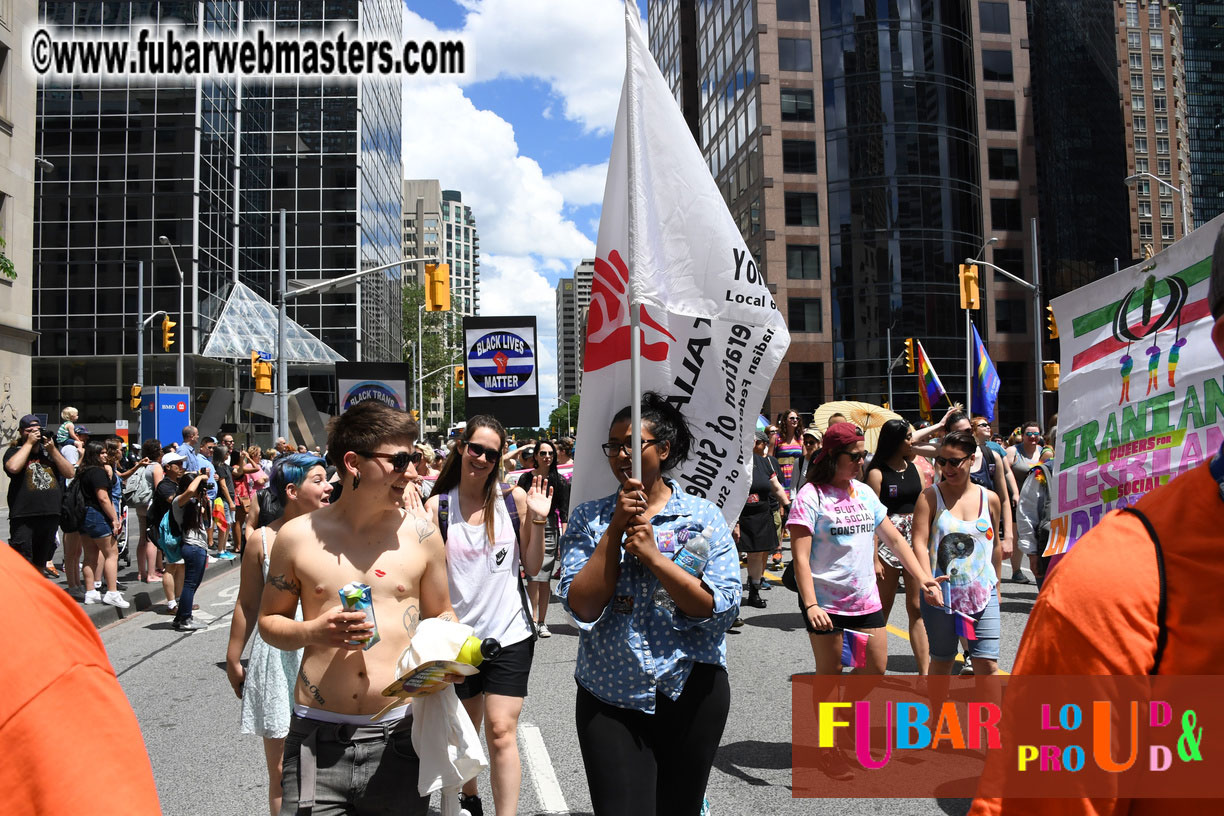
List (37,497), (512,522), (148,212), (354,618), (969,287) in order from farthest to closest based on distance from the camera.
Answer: (148,212)
(969,287)
(37,497)
(512,522)
(354,618)

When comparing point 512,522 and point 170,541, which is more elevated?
point 512,522

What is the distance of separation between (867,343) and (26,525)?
41.8m

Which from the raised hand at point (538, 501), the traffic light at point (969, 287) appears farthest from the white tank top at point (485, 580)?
the traffic light at point (969, 287)

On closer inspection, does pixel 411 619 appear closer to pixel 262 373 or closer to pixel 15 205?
pixel 262 373

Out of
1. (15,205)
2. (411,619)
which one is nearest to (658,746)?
(411,619)

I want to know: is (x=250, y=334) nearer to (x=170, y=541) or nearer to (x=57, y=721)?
(x=170, y=541)

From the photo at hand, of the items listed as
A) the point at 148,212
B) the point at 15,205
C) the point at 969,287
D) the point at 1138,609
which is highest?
the point at 148,212

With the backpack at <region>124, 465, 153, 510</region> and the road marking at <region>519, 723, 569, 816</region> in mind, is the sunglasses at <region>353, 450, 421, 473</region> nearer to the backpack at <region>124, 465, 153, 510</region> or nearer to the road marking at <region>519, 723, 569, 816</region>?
the road marking at <region>519, 723, 569, 816</region>

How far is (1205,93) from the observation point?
148 meters

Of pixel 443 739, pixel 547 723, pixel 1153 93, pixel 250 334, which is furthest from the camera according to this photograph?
pixel 1153 93

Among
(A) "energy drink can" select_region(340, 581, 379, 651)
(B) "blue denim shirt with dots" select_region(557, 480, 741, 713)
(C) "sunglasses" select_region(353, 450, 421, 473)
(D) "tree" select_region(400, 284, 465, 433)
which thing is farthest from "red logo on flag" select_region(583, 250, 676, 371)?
(D) "tree" select_region(400, 284, 465, 433)

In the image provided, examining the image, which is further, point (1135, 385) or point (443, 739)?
point (443, 739)

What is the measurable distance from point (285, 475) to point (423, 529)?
152cm

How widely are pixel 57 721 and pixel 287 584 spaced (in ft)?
7.29
